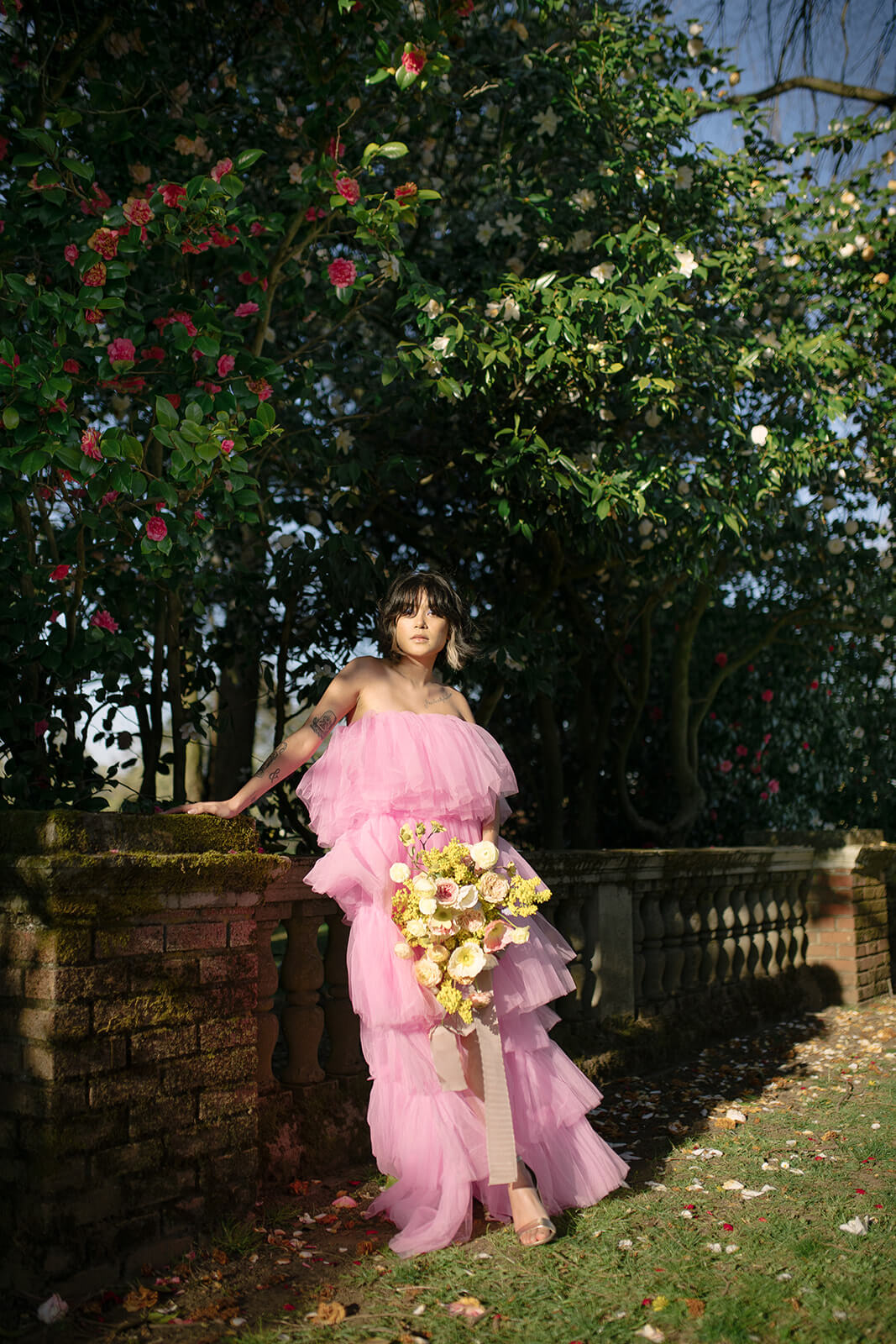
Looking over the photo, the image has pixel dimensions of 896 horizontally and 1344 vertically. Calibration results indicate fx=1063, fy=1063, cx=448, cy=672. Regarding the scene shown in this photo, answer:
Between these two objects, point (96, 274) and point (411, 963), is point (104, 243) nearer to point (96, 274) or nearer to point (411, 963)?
point (96, 274)

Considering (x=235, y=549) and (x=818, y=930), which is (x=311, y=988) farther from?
(x=818, y=930)

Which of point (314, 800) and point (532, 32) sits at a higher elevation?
point (532, 32)

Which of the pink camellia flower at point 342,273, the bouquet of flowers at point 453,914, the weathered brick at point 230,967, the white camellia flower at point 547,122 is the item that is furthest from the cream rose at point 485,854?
the white camellia flower at point 547,122

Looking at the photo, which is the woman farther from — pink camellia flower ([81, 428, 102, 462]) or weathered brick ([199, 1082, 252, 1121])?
pink camellia flower ([81, 428, 102, 462])

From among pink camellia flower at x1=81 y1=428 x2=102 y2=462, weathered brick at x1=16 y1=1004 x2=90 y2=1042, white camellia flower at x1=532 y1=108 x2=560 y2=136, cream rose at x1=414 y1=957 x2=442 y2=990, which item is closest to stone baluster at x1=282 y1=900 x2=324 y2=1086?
cream rose at x1=414 y1=957 x2=442 y2=990

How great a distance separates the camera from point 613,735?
364 inches

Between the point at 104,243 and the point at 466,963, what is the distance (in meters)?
2.63

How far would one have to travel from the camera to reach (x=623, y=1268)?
114 inches

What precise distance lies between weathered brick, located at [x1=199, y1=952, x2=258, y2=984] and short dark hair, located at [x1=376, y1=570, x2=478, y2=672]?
108 centimetres

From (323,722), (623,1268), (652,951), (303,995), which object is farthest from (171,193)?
(652,951)

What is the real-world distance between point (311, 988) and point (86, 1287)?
1.27m

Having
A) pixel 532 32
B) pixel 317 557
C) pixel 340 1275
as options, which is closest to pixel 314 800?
pixel 340 1275

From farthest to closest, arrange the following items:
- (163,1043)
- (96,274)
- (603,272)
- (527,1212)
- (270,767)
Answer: (603,272), (96,274), (270,767), (527,1212), (163,1043)

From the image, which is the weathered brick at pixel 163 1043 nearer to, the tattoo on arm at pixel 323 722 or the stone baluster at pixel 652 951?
the tattoo on arm at pixel 323 722
